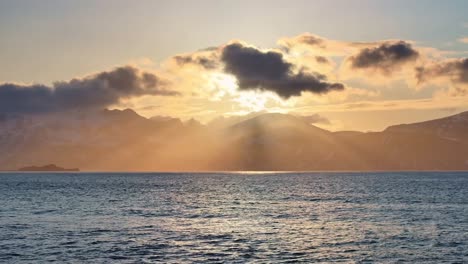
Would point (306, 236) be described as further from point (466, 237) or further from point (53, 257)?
point (53, 257)

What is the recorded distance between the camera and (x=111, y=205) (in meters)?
122

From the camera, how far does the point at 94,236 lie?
2832 inches

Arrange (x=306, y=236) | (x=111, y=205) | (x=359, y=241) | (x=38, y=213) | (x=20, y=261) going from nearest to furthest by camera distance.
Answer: (x=20, y=261) < (x=359, y=241) < (x=306, y=236) < (x=38, y=213) < (x=111, y=205)

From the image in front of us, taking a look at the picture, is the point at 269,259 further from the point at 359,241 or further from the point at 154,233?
the point at 154,233

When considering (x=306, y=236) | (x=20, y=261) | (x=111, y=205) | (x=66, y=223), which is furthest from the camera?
(x=111, y=205)

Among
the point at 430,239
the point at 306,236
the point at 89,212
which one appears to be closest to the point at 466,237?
the point at 430,239

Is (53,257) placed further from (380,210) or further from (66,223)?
(380,210)

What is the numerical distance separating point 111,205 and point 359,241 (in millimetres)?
67485

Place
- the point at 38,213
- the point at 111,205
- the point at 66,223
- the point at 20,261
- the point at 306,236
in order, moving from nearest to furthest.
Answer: the point at 20,261 < the point at 306,236 < the point at 66,223 < the point at 38,213 < the point at 111,205

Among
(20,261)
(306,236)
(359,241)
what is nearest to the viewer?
(20,261)

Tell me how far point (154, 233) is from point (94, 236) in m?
7.84

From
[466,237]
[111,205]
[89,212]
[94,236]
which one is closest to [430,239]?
[466,237]

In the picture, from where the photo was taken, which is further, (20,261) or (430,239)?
(430,239)

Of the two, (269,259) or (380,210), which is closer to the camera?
(269,259)
